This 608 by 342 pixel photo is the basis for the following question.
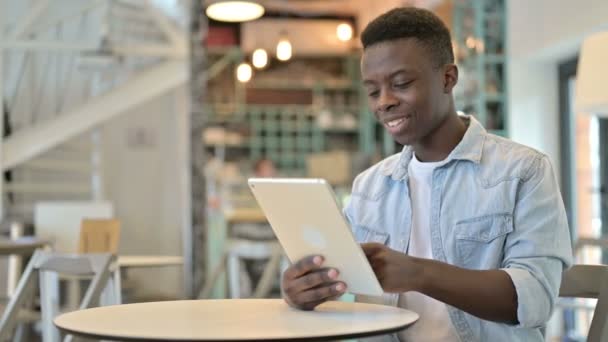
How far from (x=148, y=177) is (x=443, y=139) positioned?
294 inches

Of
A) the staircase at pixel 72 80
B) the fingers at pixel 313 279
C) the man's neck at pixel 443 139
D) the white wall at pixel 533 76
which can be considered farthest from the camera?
the staircase at pixel 72 80

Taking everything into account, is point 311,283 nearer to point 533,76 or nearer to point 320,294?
point 320,294

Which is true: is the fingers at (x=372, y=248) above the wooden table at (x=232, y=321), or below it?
above

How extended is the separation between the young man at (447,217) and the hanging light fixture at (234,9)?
13.6 feet

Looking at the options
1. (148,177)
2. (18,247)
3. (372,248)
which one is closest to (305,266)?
(372,248)

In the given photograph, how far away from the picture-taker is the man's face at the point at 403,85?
169cm

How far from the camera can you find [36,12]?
25.1 feet

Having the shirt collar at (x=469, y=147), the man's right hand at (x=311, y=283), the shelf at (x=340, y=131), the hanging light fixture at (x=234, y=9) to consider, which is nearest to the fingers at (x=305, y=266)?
the man's right hand at (x=311, y=283)

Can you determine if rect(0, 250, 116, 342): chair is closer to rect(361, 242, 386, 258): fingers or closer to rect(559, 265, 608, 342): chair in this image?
rect(361, 242, 386, 258): fingers

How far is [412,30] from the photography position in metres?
1.71

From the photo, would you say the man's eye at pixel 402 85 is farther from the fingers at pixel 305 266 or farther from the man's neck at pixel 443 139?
the fingers at pixel 305 266

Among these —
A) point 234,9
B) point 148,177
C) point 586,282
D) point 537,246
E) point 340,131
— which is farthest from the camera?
point 340,131

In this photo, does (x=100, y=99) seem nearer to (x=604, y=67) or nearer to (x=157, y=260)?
(x=157, y=260)

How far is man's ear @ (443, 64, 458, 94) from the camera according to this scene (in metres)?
1.77
